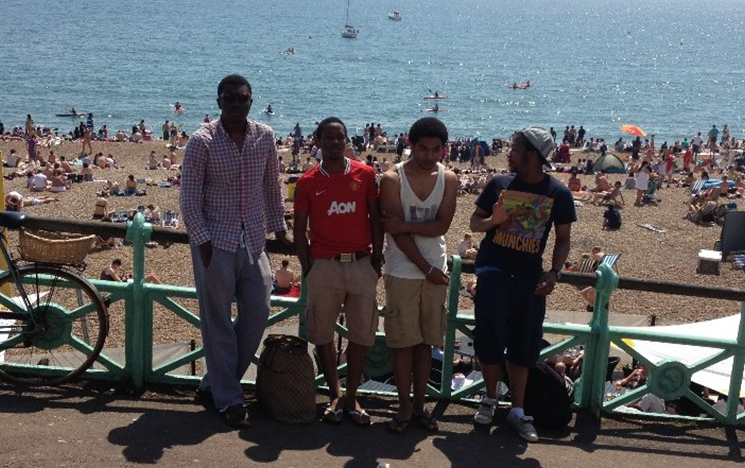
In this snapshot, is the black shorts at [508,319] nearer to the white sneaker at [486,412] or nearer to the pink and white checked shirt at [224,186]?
the white sneaker at [486,412]

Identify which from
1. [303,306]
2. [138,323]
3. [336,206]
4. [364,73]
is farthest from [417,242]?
[364,73]

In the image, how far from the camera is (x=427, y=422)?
5270 mm

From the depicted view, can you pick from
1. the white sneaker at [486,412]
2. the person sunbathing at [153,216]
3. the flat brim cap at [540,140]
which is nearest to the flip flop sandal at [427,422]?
the white sneaker at [486,412]

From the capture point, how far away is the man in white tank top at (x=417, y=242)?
16.8 feet

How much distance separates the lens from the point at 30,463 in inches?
180

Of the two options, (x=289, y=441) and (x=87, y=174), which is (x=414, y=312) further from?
(x=87, y=174)

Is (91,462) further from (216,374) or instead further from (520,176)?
(520,176)

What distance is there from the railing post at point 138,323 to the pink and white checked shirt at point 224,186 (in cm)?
58

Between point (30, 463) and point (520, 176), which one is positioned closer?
point (30, 463)

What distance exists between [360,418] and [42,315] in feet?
6.17

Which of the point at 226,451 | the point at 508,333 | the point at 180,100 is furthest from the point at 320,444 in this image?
the point at 180,100

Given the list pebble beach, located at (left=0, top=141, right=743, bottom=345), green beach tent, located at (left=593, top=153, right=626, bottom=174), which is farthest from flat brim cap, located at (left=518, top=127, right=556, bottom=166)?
green beach tent, located at (left=593, top=153, right=626, bottom=174)

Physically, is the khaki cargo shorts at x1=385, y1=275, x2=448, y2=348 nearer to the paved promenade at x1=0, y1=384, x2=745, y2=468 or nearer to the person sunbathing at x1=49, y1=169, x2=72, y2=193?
the paved promenade at x1=0, y1=384, x2=745, y2=468

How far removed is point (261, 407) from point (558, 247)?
1.82 m
